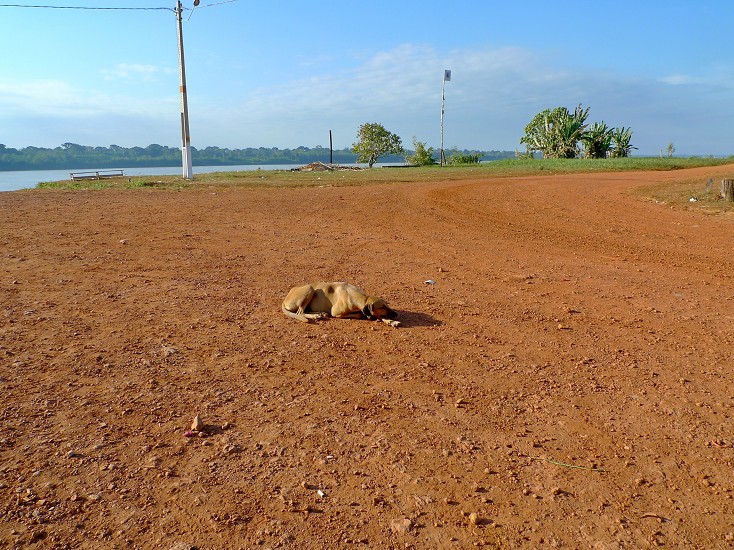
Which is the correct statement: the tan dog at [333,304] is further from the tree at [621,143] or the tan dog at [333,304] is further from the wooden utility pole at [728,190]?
the tree at [621,143]

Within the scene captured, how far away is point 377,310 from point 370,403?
5.70 feet

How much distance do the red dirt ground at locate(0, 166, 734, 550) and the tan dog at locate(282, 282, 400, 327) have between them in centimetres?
14

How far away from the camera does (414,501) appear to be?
2957mm

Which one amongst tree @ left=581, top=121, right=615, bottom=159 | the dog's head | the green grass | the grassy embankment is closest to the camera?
the dog's head

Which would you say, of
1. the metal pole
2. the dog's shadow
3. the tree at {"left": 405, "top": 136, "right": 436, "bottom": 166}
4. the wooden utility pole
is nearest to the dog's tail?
the dog's shadow

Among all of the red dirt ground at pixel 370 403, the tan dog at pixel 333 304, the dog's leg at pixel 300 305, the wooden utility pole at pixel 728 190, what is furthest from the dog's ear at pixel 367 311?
the wooden utility pole at pixel 728 190

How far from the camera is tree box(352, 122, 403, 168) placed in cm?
5554

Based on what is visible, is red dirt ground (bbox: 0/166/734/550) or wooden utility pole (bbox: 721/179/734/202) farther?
wooden utility pole (bbox: 721/179/734/202)

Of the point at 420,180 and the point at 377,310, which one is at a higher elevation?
the point at 420,180

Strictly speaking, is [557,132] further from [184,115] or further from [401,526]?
[401,526]

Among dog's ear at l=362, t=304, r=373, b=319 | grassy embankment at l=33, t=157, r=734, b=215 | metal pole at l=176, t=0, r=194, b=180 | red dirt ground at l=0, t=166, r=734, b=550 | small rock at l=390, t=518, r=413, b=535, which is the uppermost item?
metal pole at l=176, t=0, r=194, b=180

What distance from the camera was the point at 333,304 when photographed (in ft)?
19.5

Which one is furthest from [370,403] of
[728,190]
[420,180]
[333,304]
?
[420,180]

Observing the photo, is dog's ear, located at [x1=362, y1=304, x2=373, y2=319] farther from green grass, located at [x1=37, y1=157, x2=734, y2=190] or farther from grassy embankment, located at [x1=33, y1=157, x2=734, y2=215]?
green grass, located at [x1=37, y1=157, x2=734, y2=190]
